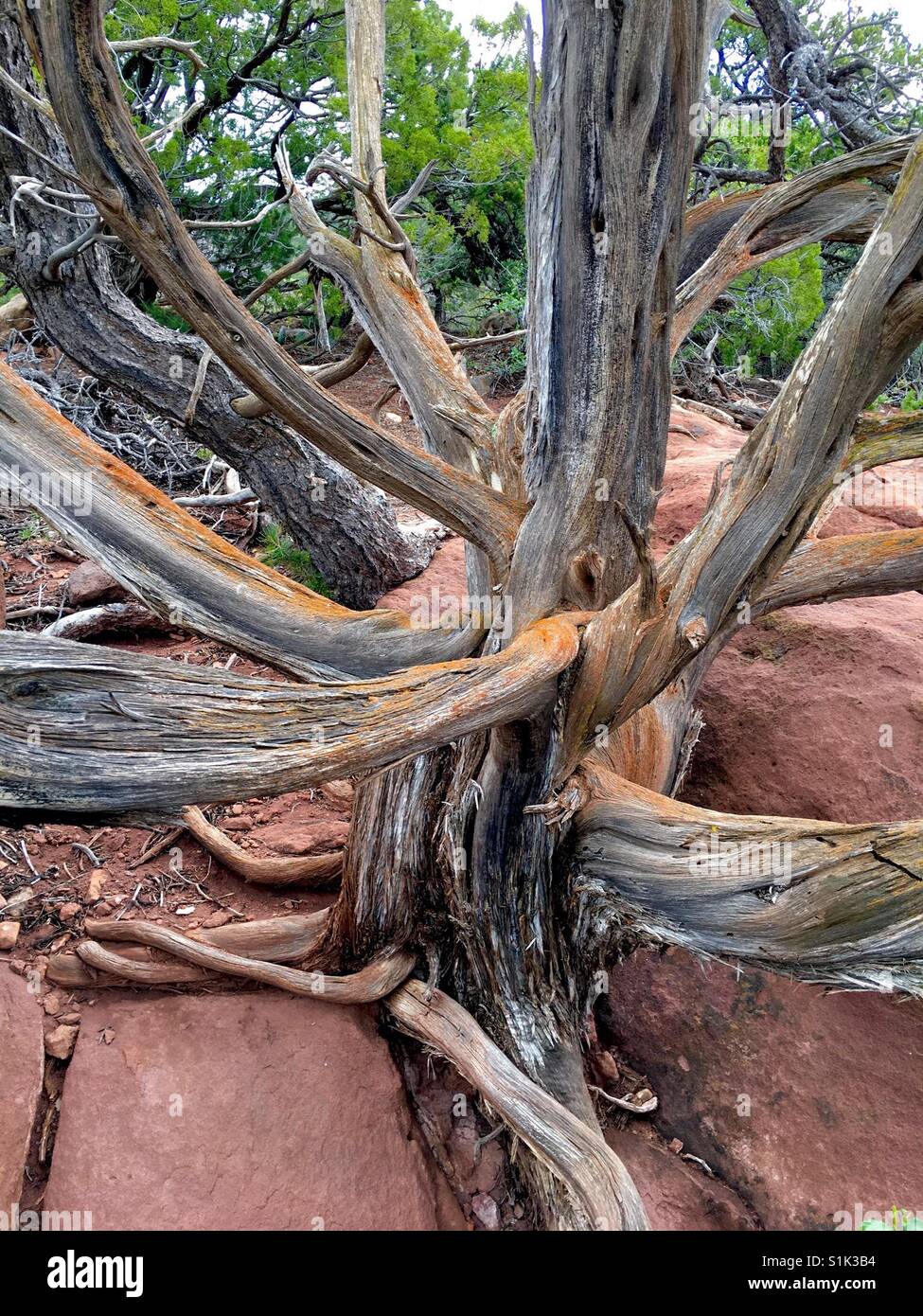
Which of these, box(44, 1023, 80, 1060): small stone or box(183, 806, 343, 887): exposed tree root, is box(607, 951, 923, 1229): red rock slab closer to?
box(183, 806, 343, 887): exposed tree root

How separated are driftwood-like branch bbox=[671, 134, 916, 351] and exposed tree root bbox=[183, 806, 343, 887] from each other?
2.21m

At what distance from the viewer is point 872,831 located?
2090 millimetres

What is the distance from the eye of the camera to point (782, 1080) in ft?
10.8

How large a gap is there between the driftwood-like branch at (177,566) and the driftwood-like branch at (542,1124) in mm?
1179

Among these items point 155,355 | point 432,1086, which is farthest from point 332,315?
point 432,1086

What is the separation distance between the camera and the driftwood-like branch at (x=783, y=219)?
2812 mm

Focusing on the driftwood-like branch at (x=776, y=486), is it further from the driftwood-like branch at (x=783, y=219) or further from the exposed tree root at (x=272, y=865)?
the exposed tree root at (x=272, y=865)

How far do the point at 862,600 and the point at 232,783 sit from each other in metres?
3.75

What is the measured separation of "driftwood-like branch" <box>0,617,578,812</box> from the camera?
5.62 feet

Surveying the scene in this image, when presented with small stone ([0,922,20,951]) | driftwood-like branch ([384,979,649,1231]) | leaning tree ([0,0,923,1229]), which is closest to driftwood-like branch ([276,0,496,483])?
leaning tree ([0,0,923,1229])

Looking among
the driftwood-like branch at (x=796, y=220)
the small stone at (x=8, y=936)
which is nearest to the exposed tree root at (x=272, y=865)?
the small stone at (x=8, y=936)

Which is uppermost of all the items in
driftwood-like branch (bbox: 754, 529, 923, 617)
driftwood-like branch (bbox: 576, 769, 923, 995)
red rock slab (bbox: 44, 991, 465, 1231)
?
driftwood-like branch (bbox: 754, 529, 923, 617)

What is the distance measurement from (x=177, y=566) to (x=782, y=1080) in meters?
2.72

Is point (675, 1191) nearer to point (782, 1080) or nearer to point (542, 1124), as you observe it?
point (782, 1080)
